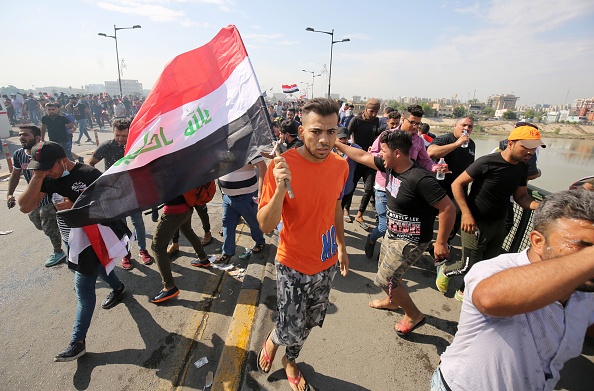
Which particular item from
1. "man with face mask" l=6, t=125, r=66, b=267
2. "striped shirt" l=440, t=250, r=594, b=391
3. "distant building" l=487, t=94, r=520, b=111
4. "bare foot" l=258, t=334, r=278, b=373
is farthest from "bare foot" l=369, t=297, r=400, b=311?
"distant building" l=487, t=94, r=520, b=111

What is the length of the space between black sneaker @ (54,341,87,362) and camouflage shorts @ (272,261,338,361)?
1.88 meters

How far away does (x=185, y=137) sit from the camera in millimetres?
2234

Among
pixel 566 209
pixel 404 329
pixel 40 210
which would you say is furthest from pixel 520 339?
pixel 40 210

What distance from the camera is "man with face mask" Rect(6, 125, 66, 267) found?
13.4ft

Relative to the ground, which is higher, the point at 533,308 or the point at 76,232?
the point at 533,308

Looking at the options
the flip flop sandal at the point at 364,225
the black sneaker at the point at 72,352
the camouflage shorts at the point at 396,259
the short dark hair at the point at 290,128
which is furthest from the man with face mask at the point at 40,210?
the flip flop sandal at the point at 364,225

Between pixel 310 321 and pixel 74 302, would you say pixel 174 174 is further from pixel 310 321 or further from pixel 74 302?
pixel 74 302

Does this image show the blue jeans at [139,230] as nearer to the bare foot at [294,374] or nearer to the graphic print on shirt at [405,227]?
the bare foot at [294,374]

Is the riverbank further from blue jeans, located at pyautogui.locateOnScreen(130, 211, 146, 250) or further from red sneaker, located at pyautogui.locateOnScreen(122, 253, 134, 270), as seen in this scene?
red sneaker, located at pyautogui.locateOnScreen(122, 253, 134, 270)

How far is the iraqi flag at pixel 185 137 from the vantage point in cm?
215

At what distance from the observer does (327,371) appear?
2.47 metres

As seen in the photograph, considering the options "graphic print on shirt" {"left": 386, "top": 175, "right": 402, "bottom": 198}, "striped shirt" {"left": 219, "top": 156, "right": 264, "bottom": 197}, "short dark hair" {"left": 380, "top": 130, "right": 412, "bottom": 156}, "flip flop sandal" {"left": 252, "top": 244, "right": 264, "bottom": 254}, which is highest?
"short dark hair" {"left": 380, "top": 130, "right": 412, "bottom": 156}

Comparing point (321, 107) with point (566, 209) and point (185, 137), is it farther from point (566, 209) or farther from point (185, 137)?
point (566, 209)

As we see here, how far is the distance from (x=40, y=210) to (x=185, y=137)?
3.44 meters
